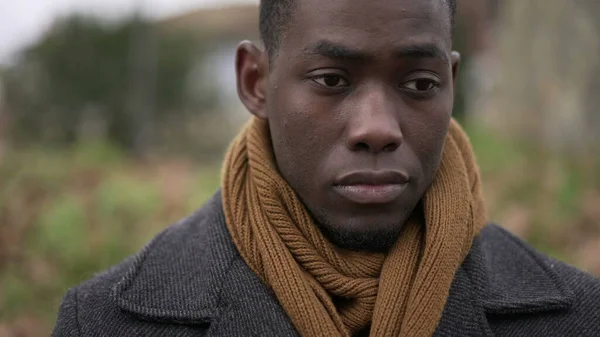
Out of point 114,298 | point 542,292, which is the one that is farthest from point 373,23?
point 114,298

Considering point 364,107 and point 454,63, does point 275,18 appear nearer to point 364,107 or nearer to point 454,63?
point 364,107

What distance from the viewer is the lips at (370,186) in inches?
78.8

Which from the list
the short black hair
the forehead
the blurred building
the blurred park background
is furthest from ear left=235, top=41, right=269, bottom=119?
the blurred building

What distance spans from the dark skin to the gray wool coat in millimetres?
323

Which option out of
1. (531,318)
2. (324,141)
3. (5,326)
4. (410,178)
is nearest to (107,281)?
(324,141)

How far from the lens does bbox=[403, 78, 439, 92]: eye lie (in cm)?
205

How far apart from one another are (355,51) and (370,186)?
396 mm

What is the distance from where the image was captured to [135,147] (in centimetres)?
1030

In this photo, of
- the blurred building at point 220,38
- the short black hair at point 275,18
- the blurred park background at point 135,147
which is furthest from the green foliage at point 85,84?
the short black hair at point 275,18

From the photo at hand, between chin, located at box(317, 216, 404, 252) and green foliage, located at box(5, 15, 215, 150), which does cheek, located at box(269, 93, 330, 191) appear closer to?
chin, located at box(317, 216, 404, 252)

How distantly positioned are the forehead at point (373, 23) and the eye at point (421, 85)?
0.36 feet

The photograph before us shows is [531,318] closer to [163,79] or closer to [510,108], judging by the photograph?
[510,108]

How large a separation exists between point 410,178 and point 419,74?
12.4 inches

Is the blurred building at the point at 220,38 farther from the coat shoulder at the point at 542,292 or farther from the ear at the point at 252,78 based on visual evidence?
the coat shoulder at the point at 542,292
